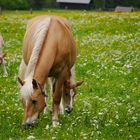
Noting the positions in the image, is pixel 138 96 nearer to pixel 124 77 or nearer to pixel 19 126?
pixel 124 77

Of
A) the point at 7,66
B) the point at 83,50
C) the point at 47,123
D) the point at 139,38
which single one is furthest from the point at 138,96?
the point at 139,38

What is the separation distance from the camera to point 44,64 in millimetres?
12750

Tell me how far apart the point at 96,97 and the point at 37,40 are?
15.7 feet

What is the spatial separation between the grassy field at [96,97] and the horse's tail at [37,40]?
1.56 m

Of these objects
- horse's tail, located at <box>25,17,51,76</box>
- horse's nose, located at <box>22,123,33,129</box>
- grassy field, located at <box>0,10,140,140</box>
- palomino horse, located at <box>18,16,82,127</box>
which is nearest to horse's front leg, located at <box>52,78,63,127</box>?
palomino horse, located at <box>18,16,82,127</box>

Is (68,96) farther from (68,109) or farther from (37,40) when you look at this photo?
(37,40)

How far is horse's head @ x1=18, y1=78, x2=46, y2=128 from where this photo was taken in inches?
469

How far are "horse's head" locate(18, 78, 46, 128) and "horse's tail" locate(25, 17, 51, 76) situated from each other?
515mm

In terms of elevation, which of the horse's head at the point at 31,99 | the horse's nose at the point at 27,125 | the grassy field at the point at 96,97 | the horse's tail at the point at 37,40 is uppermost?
the horse's tail at the point at 37,40

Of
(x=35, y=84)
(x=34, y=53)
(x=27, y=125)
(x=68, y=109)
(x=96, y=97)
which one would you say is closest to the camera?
(x=35, y=84)

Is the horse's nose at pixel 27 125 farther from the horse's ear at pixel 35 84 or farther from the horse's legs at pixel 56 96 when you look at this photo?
the horse's legs at pixel 56 96

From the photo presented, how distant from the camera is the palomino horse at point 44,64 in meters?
12.1

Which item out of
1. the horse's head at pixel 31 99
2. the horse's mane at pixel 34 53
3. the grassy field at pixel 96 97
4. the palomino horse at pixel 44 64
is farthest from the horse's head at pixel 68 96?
the horse's head at pixel 31 99

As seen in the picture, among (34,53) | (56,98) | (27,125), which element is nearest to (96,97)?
(56,98)
